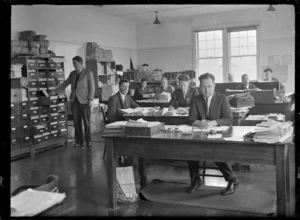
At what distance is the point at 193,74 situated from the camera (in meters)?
10.4

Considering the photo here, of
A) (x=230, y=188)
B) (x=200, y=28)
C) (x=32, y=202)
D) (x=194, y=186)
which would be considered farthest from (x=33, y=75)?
(x=200, y=28)

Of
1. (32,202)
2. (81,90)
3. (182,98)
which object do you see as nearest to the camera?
(32,202)

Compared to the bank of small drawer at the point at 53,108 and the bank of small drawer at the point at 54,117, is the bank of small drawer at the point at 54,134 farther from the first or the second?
the bank of small drawer at the point at 53,108

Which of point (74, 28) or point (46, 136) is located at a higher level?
point (74, 28)

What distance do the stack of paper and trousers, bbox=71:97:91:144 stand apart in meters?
4.85

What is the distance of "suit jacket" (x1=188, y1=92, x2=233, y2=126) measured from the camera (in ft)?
12.7

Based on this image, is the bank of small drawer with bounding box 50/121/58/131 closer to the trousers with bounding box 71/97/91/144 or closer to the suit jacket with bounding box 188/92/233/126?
the trousers with bounding box 71/97/91/144

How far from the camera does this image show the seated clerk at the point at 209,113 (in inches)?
146

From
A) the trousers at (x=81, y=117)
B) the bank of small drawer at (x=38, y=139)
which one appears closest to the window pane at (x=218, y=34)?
the trousers at (x=81, y=117)

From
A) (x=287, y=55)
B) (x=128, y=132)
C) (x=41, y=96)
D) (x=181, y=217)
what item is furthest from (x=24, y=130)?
(x=287, y=55)

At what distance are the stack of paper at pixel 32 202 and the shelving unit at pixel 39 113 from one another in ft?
14.4

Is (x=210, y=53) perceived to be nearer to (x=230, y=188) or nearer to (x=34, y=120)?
(x=34, y=120)

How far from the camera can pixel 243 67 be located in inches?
401

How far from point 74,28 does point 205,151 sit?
603 cm
